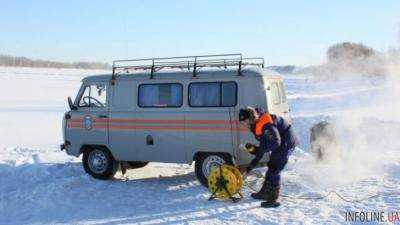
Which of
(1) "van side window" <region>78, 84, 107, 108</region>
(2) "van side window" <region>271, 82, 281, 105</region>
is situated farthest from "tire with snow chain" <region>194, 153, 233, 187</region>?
(1) "van side window" <region>78, 84, 107, 108</region>

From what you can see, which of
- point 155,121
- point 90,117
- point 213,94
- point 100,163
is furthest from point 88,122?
point 213,94

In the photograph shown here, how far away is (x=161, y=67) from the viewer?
12.4 metres

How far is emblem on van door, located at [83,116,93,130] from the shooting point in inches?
505

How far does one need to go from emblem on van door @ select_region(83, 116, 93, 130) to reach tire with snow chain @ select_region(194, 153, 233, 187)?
266 centimetres

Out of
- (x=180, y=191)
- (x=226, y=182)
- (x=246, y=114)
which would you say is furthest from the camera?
(x=180, y=191)

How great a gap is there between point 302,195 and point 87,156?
5022 mm

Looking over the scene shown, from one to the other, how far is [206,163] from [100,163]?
2.60 meters

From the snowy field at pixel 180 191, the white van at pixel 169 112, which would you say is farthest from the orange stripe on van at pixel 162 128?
the snowy field at pixel 180 191

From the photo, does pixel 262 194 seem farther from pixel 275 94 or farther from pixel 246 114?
pixel 275 94

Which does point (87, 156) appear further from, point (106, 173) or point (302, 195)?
point (302, 195)

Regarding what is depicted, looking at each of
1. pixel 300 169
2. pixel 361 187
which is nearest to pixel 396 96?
pixel 300 169

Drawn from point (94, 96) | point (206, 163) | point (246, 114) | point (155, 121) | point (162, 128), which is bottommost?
point (206, 163)

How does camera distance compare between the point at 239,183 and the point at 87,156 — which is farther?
the point at 87,156

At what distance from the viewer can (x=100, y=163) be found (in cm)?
1283
